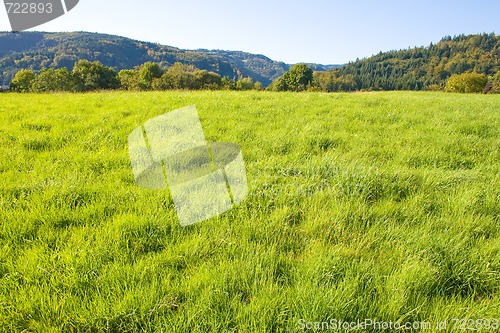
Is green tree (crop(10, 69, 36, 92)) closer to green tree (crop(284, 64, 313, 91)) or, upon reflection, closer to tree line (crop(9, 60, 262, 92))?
tree line (crop(9, 60, 262, 92))

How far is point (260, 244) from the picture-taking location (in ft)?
9.43

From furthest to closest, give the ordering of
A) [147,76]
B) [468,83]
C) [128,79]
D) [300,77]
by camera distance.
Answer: [300,77], [128,79], [147,76], [468,83]

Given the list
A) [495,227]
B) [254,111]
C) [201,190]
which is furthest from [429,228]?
[254,111]

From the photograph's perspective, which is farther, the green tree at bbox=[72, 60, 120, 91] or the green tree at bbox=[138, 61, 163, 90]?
the green tree at bbox=[138, 61, 163, 90]

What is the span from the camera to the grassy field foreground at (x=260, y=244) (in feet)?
6.77

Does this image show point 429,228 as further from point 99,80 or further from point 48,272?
point 99,80

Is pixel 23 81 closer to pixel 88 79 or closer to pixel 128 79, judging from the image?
pixel 88 79

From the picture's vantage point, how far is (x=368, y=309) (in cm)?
208

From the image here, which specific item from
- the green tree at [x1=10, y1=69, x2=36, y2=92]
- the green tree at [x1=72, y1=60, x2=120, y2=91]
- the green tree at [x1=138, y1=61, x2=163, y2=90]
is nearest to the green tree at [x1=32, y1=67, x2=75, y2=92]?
the green tree at [x1=72, y1=60, x2=120, y2=91]

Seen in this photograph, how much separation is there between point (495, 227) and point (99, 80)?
310 feet

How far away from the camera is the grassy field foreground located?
2064mm

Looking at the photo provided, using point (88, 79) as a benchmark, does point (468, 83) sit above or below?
below

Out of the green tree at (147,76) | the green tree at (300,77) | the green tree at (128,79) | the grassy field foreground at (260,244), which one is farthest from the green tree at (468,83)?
the green tree at (128,79)

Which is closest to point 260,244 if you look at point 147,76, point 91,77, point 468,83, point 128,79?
point 468,83
